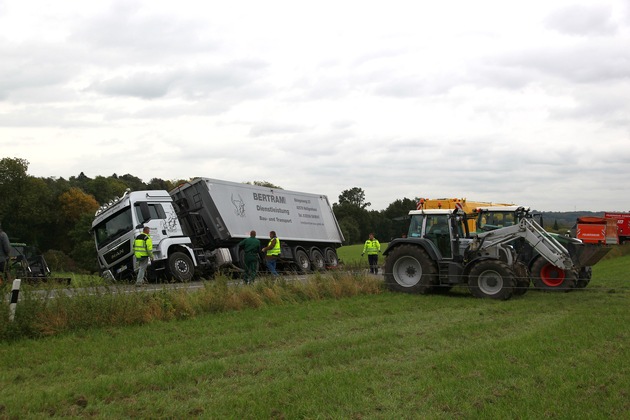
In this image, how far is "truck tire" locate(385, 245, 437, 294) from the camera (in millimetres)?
16094

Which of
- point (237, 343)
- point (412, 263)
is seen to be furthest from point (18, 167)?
point (237, 343)

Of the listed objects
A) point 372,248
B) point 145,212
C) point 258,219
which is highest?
point 145,212

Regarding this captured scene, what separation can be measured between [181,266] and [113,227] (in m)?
2.44

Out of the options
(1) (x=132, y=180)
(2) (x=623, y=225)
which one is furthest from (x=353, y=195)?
(2) (x=623, y=225)

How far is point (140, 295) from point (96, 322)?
1172 millimetres

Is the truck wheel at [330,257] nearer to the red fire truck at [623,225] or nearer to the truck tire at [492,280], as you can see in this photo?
the truck tire at [492,280]

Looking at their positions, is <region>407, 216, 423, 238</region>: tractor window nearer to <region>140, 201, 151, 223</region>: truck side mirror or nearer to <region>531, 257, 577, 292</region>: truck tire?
<region>531, 257, 577, 292</region>: truck tire

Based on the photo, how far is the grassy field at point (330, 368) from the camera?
609 cm

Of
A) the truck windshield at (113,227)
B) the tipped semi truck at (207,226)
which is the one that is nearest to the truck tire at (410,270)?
the tipped semi truck at (207,226)

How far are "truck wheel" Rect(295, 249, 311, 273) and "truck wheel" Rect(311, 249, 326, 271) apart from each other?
11.3 inches

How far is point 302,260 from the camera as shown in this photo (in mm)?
26094

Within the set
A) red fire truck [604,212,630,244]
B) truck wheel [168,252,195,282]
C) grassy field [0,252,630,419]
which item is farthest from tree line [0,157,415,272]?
grassy field [0,252,630,419]

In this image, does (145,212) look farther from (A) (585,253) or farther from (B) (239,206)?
(A) (585,253)

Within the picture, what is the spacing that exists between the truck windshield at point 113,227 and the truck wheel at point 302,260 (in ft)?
25.8
